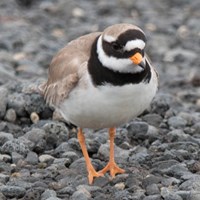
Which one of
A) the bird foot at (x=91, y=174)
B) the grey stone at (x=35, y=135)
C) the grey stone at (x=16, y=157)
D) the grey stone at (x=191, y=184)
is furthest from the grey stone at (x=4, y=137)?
the grey stone at (x=191, y=184)

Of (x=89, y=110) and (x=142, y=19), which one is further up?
(x=89, y=110)

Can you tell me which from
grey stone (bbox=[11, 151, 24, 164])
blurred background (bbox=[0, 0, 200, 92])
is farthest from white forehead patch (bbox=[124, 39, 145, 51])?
blurred background (bbox=[0, 0, 200, 92])

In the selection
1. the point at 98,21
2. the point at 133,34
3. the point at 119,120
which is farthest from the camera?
the point at 98,21

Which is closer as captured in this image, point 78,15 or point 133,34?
point 133,34

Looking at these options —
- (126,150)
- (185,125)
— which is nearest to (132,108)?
(126,150)

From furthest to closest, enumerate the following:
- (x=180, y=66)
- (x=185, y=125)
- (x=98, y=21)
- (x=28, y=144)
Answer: (x=98, y=21) < (x=180, y=66) < (x=185, y=125) < (x=28, y=144)

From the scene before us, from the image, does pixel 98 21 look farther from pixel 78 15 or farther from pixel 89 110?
pixel 89 110

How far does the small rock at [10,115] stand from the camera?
8258 millimetres

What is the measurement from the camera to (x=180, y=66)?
1190 centimetres

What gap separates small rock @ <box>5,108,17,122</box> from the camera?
8258 mm

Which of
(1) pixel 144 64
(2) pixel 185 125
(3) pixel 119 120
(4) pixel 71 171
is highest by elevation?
(1) pixel 144 64

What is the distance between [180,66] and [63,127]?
4328 mm

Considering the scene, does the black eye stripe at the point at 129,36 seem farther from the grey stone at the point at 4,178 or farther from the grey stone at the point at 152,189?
the grey stone at the point at 4,178

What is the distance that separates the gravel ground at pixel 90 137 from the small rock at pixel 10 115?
0.01m
